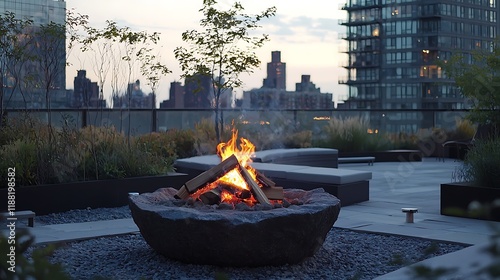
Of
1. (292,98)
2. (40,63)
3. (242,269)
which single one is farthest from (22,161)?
(292,98)

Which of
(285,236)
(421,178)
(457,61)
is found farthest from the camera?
(457,61)

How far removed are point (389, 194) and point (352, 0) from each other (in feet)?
221

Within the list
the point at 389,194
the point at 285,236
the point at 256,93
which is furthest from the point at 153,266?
the point at 256,93

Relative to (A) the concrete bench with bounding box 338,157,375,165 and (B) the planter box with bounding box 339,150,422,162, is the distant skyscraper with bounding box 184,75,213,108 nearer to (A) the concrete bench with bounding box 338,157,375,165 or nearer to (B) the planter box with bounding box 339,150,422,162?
(A) the concrete bench with bounding box 338,157,375,165

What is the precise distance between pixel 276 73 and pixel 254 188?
52.2 feet

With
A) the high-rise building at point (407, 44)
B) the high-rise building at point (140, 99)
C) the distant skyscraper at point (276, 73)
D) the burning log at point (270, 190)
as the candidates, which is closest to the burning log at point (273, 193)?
the burning log at point (270, 190)

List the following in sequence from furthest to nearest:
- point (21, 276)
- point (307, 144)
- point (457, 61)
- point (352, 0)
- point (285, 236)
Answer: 1. point (352, 0)
2. point (457, 61)
3. point (307, 144)
4. point (285, 236)
5. point (21, 276)

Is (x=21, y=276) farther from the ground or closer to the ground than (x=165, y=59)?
closer to the ground

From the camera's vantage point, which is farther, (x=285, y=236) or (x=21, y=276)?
(x=285, y=236)

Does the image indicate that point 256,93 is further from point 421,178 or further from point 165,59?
point 421,178

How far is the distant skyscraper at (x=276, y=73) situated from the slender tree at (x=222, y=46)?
20.6ft

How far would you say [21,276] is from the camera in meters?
1.63

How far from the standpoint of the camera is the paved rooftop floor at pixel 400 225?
4.96 metres

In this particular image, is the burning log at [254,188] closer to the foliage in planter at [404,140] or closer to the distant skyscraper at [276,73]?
the foliage in planter at [404,140]
